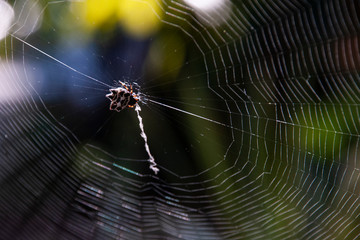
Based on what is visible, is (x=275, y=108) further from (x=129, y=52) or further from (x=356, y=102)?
(x=129, y=52)

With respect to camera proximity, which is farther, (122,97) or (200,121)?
(122,97)

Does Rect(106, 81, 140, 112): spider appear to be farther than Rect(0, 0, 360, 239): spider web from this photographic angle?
Yes

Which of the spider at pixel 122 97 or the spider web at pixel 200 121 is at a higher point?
the spider at pixel 122 97

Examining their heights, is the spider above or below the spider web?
Result: above

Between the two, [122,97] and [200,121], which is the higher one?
[122,97]
